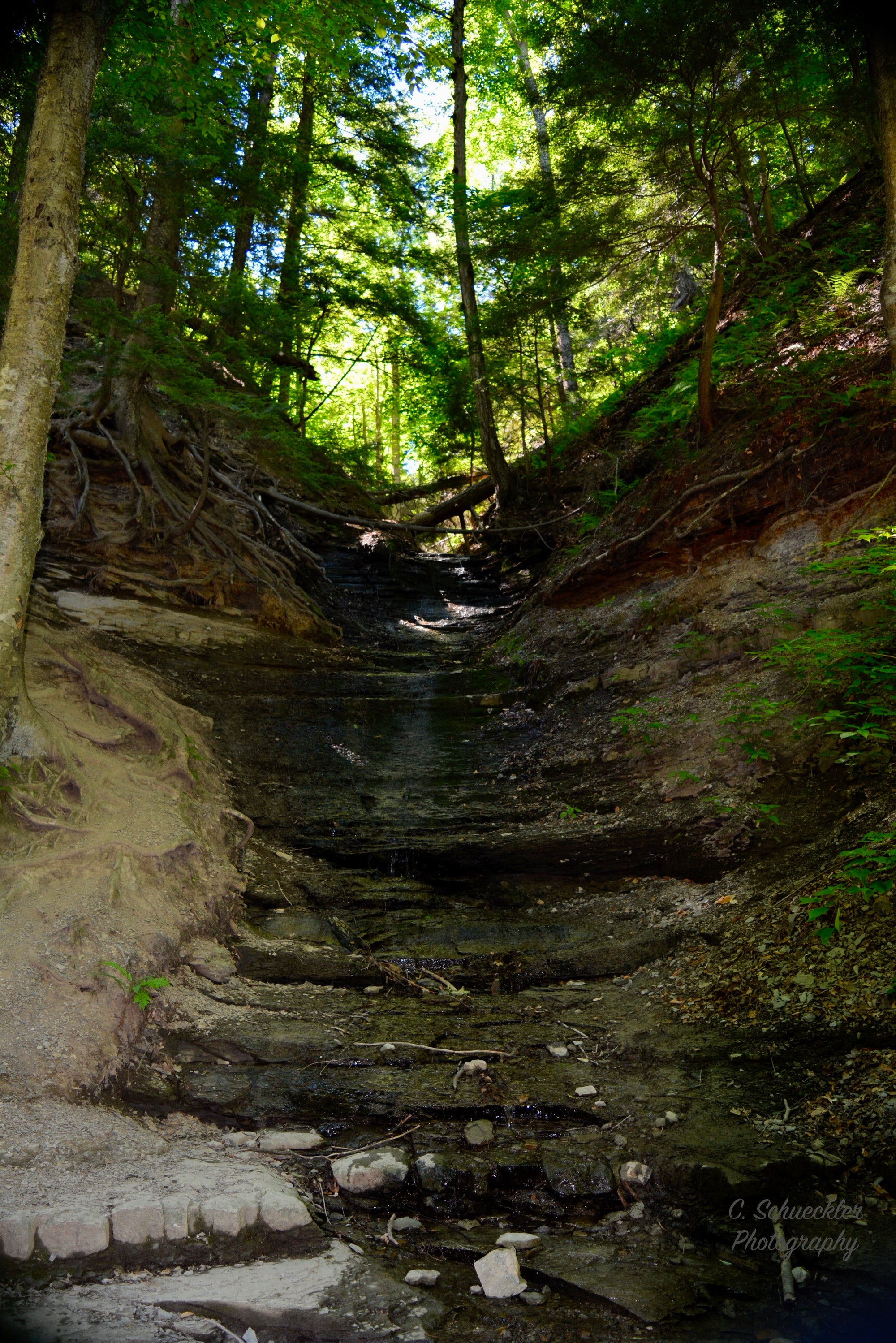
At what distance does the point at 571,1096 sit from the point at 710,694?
4504mm

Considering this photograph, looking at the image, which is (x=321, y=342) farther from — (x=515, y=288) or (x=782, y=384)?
(x=782, y=384)

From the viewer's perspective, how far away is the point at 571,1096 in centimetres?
345

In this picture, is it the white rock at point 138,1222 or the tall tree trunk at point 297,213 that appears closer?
the white rock at point 138,1222

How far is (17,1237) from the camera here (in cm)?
235

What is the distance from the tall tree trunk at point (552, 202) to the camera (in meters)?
10.3

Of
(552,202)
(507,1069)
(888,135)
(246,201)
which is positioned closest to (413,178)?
(246,201)

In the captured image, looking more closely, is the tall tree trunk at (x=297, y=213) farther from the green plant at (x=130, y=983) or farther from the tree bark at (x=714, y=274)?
the green plant at (x=130, y=983)

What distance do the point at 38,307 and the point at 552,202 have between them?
7517 millimetres

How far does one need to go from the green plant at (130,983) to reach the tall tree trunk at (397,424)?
67.1 ft

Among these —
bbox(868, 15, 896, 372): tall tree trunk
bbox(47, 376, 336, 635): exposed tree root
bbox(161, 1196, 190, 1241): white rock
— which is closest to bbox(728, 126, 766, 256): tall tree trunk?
bbox(868, 15, 896, 372): tall tree trunk

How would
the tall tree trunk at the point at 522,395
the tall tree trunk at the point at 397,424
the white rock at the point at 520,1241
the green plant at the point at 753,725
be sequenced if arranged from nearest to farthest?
the white rock at the point at 520,1241 < the green plant at the point at 753,725 < the tall tree trunk at the point at 522,395 < the tall tree trunk at the point at 397,424

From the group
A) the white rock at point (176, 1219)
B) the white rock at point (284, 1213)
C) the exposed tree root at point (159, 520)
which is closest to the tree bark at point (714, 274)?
the exposed tree root at point (159, 520)

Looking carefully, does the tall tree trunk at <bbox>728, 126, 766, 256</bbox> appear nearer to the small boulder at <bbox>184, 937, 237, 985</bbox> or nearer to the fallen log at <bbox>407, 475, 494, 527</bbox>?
the fallen log at <bbox>407, 475, 494, 527</bbox>

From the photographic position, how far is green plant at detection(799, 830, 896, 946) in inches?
145
